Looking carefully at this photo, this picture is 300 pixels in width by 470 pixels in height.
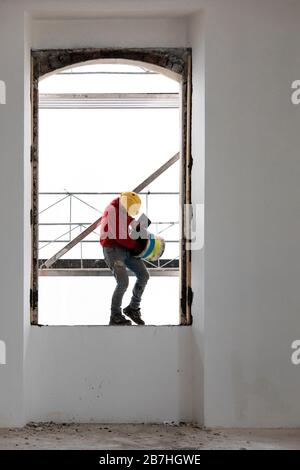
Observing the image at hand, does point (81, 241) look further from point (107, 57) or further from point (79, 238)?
point (107, 57)

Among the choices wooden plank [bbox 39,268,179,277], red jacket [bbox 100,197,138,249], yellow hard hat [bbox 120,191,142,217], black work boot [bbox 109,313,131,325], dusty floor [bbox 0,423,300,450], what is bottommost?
dusty floor [bbox 0,423,300,450]

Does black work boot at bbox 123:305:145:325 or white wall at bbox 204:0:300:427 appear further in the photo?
black work boot at bbox 123:305:145:325

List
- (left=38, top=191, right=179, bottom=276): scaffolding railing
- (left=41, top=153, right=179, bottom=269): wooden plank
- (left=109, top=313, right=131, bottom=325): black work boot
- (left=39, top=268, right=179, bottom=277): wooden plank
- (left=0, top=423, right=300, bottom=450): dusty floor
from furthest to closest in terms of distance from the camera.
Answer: (left=38, top=191, right=179, bottom=276): scaffolding railing → (left=39, top=268, right=179, bottom=277): wooden plank → (left=41, top=153, right=179, bottom=269): wooden plank → (left=109, top=313, right=131, bottom=325): black work boot → (left=0, top=423, right=300, bottom=450): dusty floor

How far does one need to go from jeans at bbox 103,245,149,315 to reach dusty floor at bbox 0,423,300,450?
902 mm

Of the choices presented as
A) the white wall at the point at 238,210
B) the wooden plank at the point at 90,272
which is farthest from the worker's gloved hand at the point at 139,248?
the wooden plank at the point at 90,272

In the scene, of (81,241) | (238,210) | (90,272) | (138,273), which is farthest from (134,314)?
(81,241)

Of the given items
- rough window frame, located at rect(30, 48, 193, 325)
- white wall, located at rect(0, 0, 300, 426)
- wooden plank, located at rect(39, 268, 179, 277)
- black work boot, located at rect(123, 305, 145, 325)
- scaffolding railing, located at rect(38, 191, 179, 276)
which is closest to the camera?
white wall, located at rect(0, 0, 300, 426)

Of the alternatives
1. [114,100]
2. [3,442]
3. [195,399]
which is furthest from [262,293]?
[114,100]

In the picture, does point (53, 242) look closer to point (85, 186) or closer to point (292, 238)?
point (85, 186)

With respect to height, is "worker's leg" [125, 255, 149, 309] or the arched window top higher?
the arched window top

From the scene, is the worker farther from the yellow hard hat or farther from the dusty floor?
the dusty floor

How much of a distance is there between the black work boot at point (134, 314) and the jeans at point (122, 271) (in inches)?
1.1

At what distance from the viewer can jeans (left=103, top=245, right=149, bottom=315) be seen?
6.08 m

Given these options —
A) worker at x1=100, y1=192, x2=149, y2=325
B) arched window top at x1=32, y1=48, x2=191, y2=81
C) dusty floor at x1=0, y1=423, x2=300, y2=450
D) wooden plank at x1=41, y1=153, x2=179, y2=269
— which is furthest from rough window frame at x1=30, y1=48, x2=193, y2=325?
wooden plank at x1=41, y1=153, x2=179, y2=269
